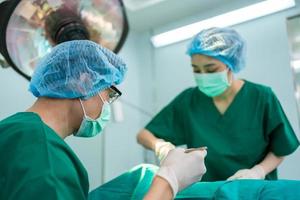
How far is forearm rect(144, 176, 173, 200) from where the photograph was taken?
0.94m

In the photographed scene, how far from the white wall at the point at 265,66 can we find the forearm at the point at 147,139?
779 millimetres

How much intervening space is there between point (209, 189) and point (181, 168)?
0.14m

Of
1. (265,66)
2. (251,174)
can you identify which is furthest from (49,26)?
(265,66)

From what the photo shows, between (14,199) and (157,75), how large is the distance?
6.47ft

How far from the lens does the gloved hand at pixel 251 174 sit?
1391 millimetres

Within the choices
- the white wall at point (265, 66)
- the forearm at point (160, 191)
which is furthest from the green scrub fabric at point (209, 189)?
the white wall at point (265, 66)

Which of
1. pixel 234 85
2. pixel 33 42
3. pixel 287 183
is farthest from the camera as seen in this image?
pixel 234 85

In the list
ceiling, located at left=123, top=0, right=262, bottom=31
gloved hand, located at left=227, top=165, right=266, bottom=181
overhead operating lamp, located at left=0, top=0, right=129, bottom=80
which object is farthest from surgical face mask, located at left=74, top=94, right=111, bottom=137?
ceiling, located at left=123, top=0, right=262, bottom=31

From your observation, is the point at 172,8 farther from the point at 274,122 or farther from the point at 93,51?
the point at 93,51

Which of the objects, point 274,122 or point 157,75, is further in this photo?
point 157,75

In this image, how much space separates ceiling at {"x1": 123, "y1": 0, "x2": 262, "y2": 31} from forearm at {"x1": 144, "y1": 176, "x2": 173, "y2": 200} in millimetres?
1674

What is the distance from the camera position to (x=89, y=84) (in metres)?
1.10

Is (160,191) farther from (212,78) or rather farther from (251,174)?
(212,78)

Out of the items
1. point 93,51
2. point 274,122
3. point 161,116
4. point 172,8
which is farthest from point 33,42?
point 172,8
